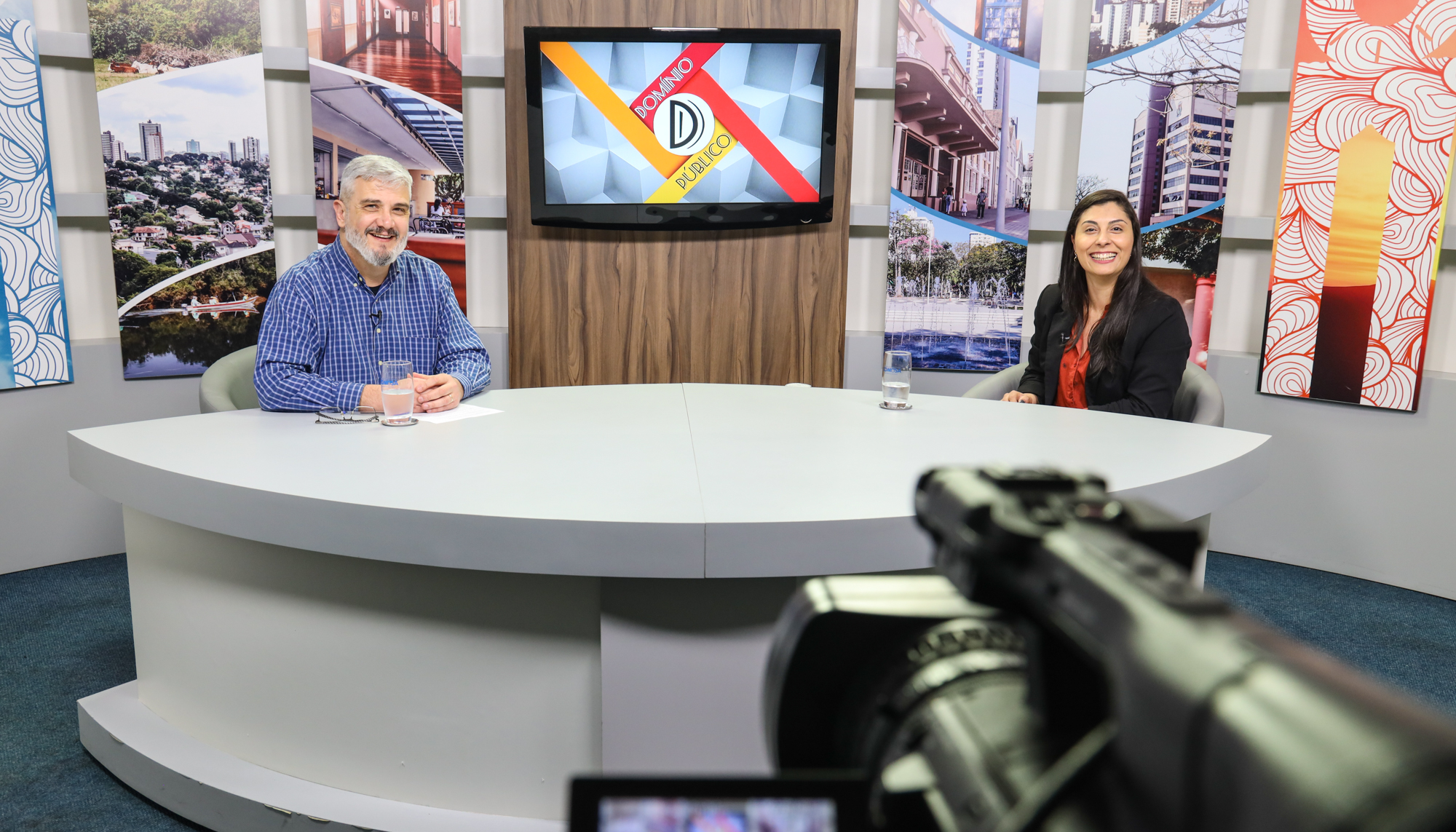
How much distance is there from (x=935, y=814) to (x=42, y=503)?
12.3 ft

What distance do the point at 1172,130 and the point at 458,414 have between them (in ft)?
9.51

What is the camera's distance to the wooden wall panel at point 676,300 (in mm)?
3943

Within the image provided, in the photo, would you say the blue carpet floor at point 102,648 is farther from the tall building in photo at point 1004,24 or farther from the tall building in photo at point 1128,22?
the tall building in photo at point 1004,24

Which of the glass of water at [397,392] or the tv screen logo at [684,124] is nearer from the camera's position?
the glass of water at [397,392]

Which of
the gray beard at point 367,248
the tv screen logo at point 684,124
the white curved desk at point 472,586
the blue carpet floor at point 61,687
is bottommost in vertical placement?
the blue carpet floor at point 61,687

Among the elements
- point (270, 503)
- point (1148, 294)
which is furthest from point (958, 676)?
point (1148, 294)

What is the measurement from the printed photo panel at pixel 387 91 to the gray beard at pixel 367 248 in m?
1.21

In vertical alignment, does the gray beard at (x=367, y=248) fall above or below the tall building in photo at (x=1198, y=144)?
below

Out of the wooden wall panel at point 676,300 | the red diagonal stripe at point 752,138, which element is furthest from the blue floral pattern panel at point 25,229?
the red diagonal stripe at point 752,138

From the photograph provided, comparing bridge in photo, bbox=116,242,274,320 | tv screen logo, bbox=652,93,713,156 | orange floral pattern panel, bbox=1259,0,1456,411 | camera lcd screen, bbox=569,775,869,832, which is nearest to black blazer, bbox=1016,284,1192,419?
orange floral pattern panel, bbox=1259,0,1456,411

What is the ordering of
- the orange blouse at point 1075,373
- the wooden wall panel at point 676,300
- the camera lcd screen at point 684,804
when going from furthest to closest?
1. the wooden wall panel at point 676,300
2. the orange blouse at point 1075,373
3. the camera lcd screen at point 684,804

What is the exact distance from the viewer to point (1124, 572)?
311 mm

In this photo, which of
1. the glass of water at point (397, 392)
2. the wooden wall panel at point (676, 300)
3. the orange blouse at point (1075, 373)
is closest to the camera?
the glass of water at point (397, 392)

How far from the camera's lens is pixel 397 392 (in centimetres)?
202
